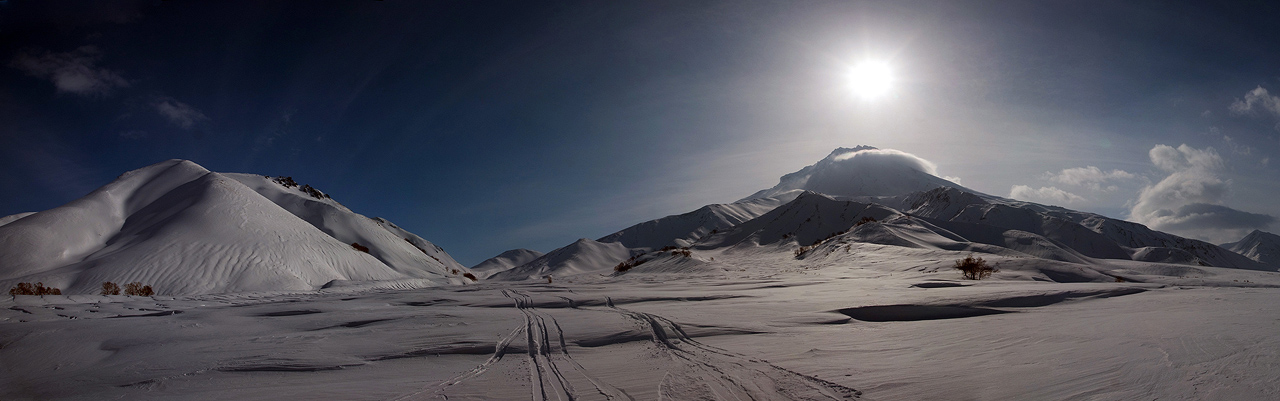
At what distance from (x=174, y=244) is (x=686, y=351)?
32.3m

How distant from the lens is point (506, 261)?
145 m

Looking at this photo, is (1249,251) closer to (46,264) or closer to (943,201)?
(943,201)

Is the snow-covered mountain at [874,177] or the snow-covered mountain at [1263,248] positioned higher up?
the snow-covered mountain at [874,177]

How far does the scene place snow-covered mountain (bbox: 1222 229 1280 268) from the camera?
124363 millimetres

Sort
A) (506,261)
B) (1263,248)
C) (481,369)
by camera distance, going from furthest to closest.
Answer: (506,261) < (1263,248) < (481,369)

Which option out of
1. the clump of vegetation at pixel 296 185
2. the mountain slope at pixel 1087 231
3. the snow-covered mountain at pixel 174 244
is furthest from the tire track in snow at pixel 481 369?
the clump of vegetation at pixel 296 185

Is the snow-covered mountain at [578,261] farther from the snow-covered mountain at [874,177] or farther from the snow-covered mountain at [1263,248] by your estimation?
the snow-covered mountain at [1263,248]

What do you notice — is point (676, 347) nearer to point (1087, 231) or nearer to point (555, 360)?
point (555, 360)

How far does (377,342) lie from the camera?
7168 millimetres

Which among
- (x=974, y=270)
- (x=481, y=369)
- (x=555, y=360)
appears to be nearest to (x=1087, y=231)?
(x=974, y=270)

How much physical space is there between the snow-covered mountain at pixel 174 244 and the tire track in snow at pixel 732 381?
27.0 metres

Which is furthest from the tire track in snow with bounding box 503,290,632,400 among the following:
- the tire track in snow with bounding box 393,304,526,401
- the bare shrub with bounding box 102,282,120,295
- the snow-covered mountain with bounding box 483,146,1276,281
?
the snow-covered mountain with bounding box 483,146,1276,281

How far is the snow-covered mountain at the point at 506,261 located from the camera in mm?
132000

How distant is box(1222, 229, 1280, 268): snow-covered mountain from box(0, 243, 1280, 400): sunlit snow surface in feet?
645
